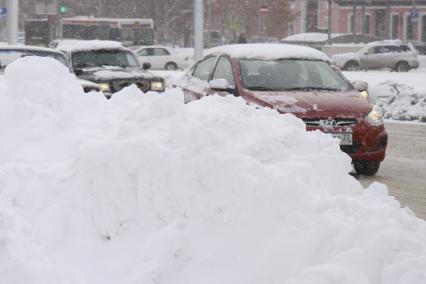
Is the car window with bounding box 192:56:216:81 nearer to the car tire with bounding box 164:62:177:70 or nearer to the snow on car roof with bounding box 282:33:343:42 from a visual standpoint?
the car tire with bounding box 164:62:177:70

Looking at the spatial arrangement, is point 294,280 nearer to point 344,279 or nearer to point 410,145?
point 344,279

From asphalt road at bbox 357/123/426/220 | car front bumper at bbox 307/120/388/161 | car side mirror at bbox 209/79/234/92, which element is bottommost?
asphalt road at bbox 357/123/426/220

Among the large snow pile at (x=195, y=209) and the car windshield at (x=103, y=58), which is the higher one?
the car windshield at (x=103, y=58)

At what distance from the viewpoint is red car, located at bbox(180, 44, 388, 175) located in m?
9.61

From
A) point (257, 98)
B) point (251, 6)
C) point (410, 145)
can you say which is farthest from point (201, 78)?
point (251, 6)

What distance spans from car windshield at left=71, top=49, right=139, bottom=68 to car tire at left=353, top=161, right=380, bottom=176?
838 centimetres

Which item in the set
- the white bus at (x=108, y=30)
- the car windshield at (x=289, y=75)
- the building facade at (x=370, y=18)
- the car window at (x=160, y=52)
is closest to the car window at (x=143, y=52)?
the car window at (x=160, y=52)

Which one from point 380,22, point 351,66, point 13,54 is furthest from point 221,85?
point 380,22

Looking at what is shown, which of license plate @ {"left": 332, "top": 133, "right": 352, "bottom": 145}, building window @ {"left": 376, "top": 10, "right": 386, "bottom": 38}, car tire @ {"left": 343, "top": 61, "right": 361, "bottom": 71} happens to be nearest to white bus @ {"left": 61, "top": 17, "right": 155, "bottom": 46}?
car tire @ {"left": 343, "top": 61, "right": 361, "bottom": 71}

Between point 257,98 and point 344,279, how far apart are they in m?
5.88

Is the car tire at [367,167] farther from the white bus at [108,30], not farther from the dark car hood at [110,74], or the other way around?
the white bus at [108,30]

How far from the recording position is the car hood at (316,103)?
9.55 metres

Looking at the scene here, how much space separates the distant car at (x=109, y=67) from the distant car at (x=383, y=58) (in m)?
22.3

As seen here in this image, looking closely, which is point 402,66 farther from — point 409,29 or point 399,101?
point 409,29
